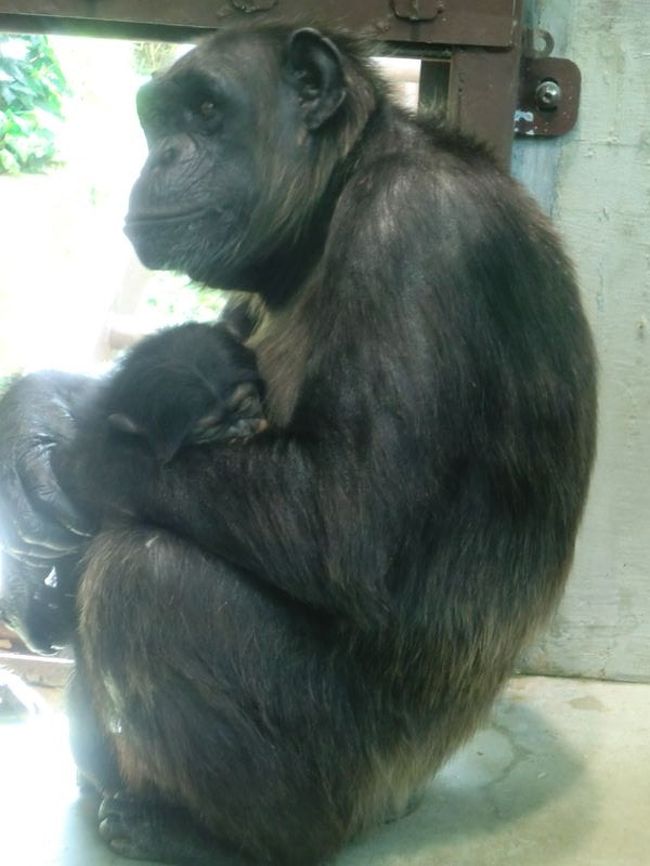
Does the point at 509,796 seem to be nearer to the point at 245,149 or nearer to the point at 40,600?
the point at 40,600

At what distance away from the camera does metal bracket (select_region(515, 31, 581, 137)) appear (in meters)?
3.80

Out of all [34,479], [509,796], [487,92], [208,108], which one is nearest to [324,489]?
[34,479]

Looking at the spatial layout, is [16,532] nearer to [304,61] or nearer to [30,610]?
[30,610]

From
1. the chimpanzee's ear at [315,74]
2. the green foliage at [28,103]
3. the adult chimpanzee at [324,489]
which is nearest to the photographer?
the adult chimpanzee at [324,489]

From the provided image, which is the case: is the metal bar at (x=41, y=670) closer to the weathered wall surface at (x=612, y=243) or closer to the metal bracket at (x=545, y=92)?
the weathered wall surface at (x=612, y=243)

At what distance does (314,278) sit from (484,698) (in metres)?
1.08

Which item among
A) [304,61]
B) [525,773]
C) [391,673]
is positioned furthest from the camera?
[525,773]

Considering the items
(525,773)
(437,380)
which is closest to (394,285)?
(437,380)

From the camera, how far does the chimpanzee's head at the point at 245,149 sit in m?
3.10

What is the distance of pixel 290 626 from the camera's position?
2.85 m

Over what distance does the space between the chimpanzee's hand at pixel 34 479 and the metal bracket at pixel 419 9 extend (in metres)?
1.33

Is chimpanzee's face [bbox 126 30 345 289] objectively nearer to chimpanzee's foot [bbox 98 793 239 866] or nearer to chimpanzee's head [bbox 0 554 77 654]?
chimpanzee's head [bbox 0 554 77 654]

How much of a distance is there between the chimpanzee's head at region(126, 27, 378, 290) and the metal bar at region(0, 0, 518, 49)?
385 millimetres

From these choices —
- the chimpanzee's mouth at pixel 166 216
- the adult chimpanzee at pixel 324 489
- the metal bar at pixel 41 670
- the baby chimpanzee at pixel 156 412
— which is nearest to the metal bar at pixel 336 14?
the adult chimpanzee at pixel 324 489
